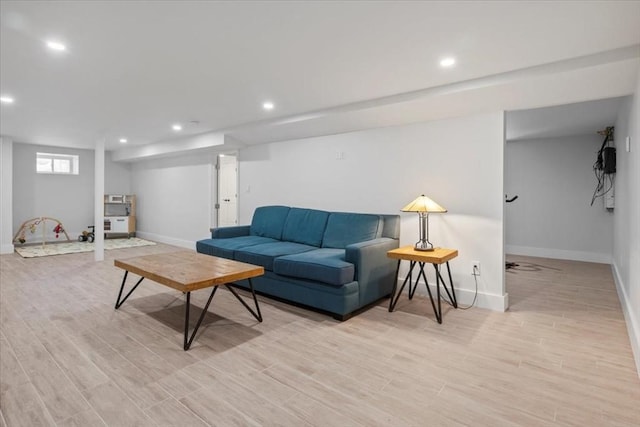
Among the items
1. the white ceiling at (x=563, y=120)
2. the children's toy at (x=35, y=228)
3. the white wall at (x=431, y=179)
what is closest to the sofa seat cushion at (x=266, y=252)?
the white wall at (x=431, y=179)

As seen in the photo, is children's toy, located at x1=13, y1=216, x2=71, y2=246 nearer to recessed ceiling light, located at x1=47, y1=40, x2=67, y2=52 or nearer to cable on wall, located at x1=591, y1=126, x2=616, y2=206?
recessed ceiling light, located at x1=47, y1=40, x2=67, y2=52

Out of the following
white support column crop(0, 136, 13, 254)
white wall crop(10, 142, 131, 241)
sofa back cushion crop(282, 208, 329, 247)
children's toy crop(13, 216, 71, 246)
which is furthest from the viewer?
white wall crop(10, 142, 131, 241)

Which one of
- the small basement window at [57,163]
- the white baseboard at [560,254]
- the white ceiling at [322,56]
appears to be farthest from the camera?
the small basement window at [57,163]

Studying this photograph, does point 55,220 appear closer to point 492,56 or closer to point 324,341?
point 324,341

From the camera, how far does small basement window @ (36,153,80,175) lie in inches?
287

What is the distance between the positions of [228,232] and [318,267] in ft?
6.69

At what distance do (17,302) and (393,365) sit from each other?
148 inches

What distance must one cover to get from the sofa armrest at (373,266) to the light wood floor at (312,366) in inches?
9.0

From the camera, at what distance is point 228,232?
14.9ft

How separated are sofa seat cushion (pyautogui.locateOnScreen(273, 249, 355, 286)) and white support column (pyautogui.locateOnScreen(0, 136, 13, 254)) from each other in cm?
602

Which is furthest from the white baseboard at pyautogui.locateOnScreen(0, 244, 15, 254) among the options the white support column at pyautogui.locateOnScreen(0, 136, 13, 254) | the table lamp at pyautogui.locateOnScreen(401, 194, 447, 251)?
the table lamp at pyautogui.locateOnScreen(401, 194, 447, 251)

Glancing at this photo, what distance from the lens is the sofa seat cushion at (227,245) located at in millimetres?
3869

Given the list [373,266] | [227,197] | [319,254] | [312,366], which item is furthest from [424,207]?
[227,197]

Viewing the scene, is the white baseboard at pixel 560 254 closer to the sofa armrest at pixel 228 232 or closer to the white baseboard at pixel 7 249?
the sofa armrest at pixel 228 232
